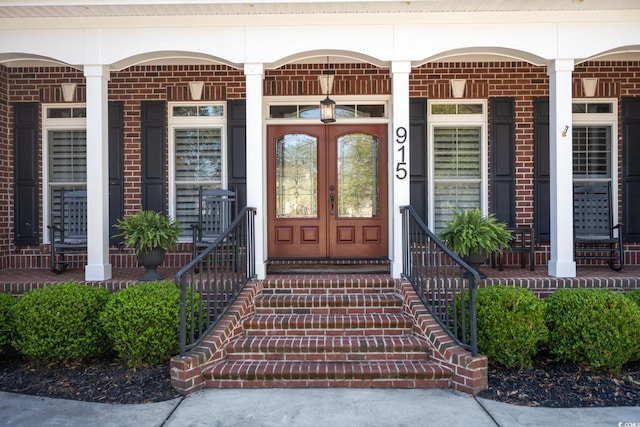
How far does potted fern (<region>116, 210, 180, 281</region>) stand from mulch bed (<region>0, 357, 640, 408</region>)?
1274 millimetres

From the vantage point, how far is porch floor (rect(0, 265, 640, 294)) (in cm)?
540

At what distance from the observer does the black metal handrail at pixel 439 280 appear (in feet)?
13.7

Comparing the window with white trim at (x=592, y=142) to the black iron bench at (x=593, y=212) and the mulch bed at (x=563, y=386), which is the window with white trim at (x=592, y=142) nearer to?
the black iron bench at (x=593, y=212)

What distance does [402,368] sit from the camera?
13.8 feet

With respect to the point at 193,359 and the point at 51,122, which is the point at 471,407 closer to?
the point at 193,359

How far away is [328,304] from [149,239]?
2168mm

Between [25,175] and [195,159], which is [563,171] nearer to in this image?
[195,159]

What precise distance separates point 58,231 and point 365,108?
449cm

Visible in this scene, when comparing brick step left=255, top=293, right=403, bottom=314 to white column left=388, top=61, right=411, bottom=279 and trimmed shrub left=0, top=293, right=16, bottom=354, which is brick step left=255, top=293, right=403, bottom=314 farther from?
trimmed shrub left=0, top=293, right=16, bottom=354

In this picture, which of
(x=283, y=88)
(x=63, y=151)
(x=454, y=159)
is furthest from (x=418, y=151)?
(x=63, y=151)

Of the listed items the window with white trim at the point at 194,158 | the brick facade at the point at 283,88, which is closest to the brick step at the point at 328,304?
the brick facade at the point at 283,88

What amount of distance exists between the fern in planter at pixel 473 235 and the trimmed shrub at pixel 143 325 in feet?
9.93

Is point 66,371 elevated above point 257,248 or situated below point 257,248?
below

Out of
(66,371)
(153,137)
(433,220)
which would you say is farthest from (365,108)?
(66,371)
